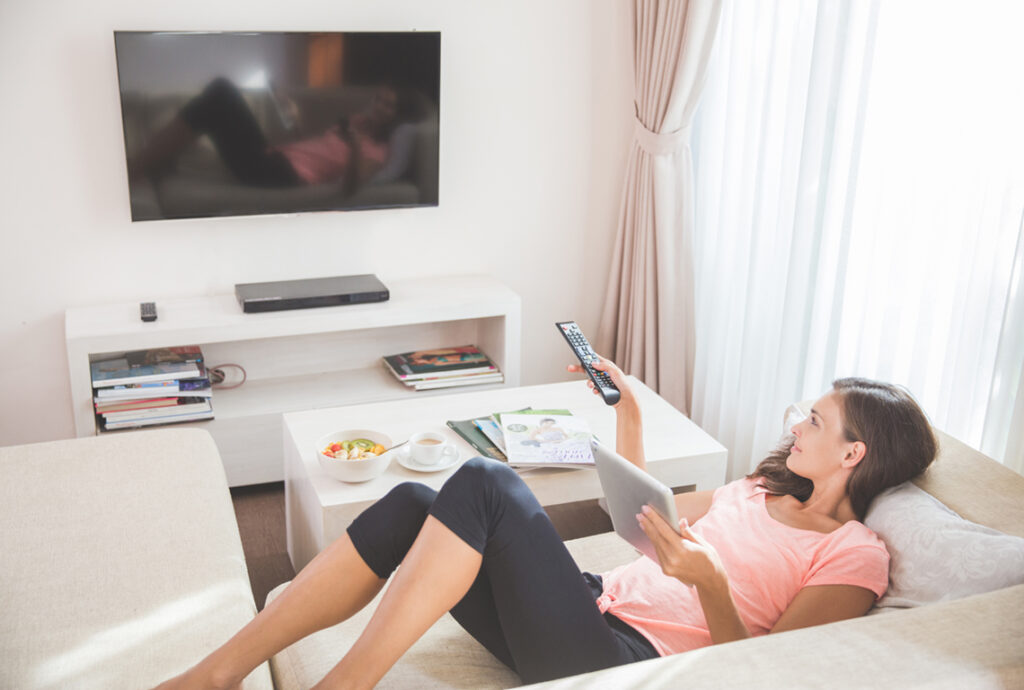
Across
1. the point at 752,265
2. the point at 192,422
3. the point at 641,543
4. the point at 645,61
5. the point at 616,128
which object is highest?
the point at 645,61

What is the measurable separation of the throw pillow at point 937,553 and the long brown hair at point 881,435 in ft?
0.16

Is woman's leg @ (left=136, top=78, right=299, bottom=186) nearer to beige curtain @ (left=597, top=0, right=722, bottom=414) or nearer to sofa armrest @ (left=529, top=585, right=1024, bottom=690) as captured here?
beige curtain @ (left=597, top=0, right=722, bottom=414)

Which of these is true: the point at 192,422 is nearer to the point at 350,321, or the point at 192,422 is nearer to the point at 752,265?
the point at 350,321

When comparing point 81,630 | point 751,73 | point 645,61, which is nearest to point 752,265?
point 751,73

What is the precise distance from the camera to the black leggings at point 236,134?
3.10 m

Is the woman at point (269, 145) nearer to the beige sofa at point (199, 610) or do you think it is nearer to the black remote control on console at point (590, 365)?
the beige sofa at point (199, 610)

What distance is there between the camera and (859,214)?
2592mm

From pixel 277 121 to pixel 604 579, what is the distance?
208 cm

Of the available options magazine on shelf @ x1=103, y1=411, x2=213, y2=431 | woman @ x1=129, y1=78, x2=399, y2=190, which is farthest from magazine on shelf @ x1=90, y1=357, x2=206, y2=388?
woman @ x1=129, y1=78, x2=399, y2=190

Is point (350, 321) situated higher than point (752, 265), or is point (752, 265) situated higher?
Answer: point (752, 265)

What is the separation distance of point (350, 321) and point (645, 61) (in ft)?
4.74

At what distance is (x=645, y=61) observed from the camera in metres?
3.44

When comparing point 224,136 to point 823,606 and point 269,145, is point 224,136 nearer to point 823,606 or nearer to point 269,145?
point 269,145

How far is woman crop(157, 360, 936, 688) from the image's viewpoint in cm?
152
